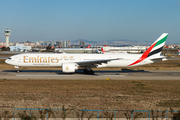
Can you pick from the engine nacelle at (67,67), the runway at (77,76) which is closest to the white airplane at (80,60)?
the engine nacelle at (67,67)

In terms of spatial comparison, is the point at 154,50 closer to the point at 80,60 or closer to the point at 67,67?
the point at 80,60

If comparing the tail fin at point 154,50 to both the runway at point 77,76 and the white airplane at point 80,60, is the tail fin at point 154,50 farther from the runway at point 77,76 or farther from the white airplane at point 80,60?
the runway at point 77,76

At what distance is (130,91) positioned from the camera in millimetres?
22703

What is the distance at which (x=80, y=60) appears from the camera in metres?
35.4

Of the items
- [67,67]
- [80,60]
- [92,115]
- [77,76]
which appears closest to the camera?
[92,115]

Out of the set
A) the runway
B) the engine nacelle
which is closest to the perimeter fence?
the runway

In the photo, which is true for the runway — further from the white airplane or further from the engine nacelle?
the white airplane

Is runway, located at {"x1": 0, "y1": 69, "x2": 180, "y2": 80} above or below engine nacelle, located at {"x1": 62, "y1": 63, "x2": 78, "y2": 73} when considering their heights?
below

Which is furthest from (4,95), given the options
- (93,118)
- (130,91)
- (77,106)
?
(130,91)

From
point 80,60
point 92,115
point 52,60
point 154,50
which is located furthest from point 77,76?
point 92,115

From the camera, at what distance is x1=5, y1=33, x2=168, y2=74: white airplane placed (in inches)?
1335

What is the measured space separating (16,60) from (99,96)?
66.2 ft

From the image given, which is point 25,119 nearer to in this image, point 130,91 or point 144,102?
point 144,102

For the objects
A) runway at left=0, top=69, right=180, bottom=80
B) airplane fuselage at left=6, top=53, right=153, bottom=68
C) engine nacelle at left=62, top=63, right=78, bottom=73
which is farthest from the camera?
airplane fuselage at left=6, top=53, right=153, bottom=68
